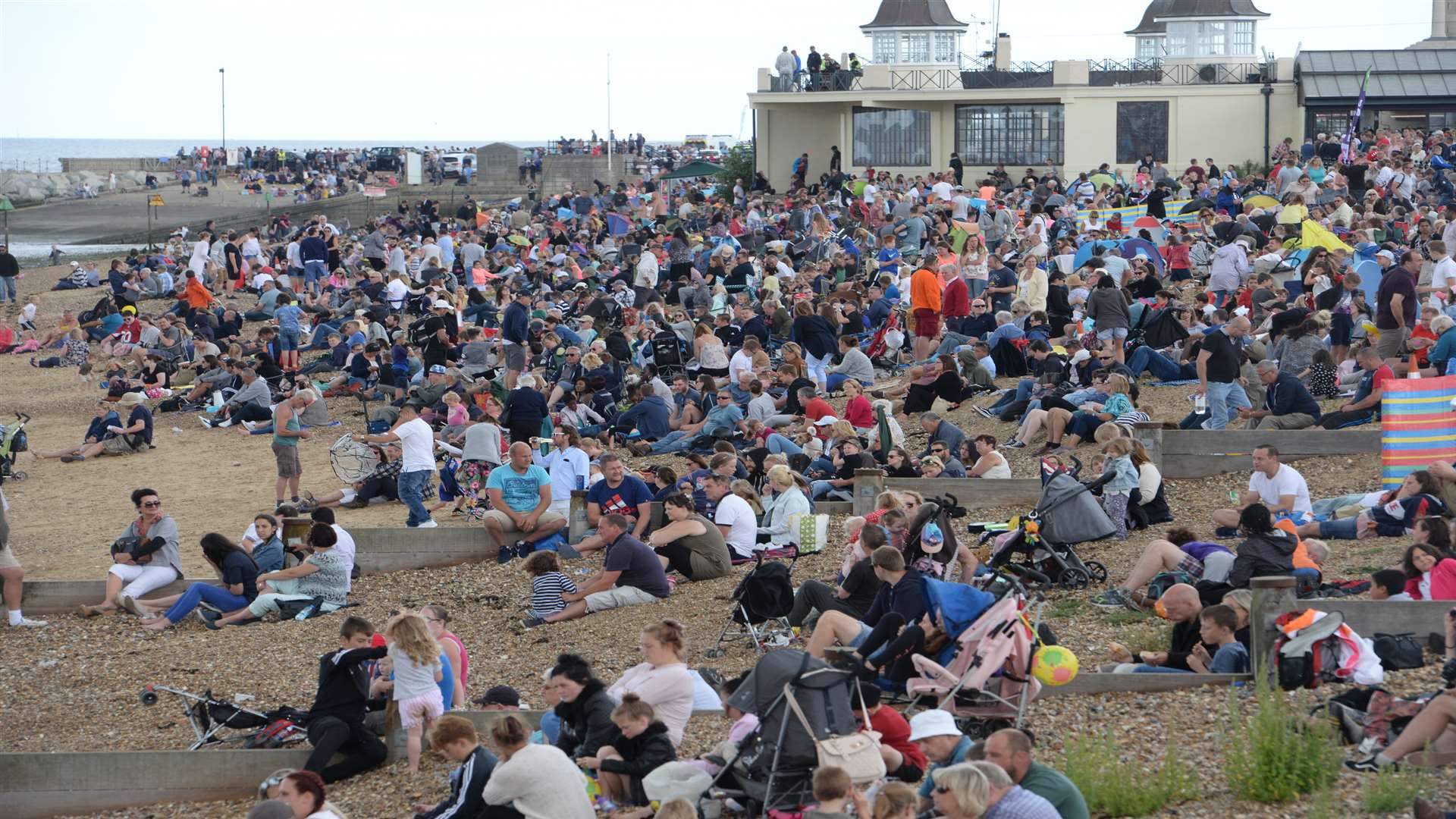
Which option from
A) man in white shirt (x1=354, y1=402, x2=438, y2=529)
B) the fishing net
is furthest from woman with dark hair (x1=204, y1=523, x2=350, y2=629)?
the fishing net

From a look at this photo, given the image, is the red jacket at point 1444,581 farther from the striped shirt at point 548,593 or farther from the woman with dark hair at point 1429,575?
the striped shirt at point 548,593

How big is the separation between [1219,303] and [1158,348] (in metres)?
2.56

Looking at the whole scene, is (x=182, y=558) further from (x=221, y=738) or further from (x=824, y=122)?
(x=824, y=122)

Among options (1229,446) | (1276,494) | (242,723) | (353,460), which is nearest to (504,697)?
(242,723)

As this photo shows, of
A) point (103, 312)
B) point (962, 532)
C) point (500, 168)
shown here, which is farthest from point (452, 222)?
point (962, 532)

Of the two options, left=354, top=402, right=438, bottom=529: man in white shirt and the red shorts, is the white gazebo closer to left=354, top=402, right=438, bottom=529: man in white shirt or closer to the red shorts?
the red shorts

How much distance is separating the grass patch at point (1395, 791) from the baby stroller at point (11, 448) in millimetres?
17622

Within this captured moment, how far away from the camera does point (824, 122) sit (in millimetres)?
41594

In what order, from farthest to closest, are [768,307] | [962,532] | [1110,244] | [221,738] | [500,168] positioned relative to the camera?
1. [500,168]
2. [1110,244]
3. [768,307]
4. [962,532]
5. [221,738]

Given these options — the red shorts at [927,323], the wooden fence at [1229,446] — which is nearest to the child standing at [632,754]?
the wooden fence at [1229,446]

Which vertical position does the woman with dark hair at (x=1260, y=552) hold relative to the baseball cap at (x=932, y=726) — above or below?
above

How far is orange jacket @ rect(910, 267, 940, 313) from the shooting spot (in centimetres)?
2059

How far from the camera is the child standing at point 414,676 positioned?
9508 millimetres

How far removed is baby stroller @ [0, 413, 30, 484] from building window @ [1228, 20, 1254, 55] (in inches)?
1127
